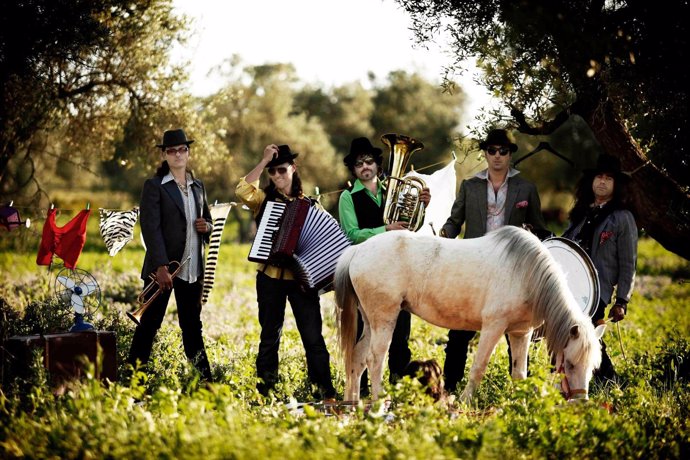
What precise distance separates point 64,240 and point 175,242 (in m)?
1.73

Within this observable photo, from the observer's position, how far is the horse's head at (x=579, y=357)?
6.60 m

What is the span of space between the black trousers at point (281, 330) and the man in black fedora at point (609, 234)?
A: 2.81 m

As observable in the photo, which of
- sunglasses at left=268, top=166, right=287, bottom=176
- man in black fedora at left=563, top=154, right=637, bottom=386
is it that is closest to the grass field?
man in black fedora at left=563, top=154, right=637, bottom=386

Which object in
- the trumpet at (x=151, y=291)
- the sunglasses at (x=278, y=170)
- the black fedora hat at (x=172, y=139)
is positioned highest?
the black fedora hat at (x=172, y=139)

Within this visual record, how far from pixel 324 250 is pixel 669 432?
11.6 ft

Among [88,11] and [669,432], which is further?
[88,11]

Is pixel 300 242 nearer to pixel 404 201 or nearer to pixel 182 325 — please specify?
pixel 404 201

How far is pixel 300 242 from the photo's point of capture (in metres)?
7.90

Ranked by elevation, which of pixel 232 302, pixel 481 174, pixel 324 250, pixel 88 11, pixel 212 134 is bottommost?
pixel 232 302

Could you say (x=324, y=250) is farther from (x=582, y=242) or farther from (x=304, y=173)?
(x=304, y=173)

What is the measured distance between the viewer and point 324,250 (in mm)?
7930

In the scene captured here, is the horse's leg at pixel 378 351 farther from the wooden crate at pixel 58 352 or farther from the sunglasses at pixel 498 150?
the wooden crate at pixel 58 352

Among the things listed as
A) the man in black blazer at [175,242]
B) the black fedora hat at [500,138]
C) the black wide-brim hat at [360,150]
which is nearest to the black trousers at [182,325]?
the man in black blazer at [175,242]

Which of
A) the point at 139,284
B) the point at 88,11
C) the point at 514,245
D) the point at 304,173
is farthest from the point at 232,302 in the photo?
the point at 304,173
